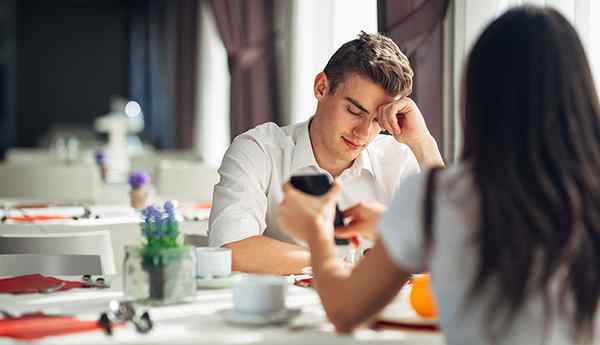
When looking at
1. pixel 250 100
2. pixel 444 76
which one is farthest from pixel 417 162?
pixel 250 100

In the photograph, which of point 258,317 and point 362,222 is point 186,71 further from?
point 258,317

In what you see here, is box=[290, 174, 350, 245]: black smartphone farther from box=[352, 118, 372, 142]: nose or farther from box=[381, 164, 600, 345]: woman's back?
box=[352, 118, 372, 142]: nose

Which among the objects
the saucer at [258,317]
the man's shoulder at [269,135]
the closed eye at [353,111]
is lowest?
the saucer at [258,317]

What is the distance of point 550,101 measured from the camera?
1.37 meters

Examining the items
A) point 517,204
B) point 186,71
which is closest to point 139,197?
point 517,204

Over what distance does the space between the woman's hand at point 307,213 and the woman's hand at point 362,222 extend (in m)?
0.10

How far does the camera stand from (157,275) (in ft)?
5.98

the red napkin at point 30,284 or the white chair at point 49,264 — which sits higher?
the red napkin at point 30,284

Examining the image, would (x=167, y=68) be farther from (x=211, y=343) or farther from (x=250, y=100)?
(x=211, y=343)

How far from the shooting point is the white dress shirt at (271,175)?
8.21 feet

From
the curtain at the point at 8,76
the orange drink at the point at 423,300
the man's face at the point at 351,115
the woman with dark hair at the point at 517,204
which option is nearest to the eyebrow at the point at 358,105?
the man's face at the point at 351,115

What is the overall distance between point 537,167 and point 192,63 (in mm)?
8792

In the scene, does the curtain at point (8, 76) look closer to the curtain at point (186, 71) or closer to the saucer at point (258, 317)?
the curtain at point (186, 71)

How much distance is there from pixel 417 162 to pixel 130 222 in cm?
117
